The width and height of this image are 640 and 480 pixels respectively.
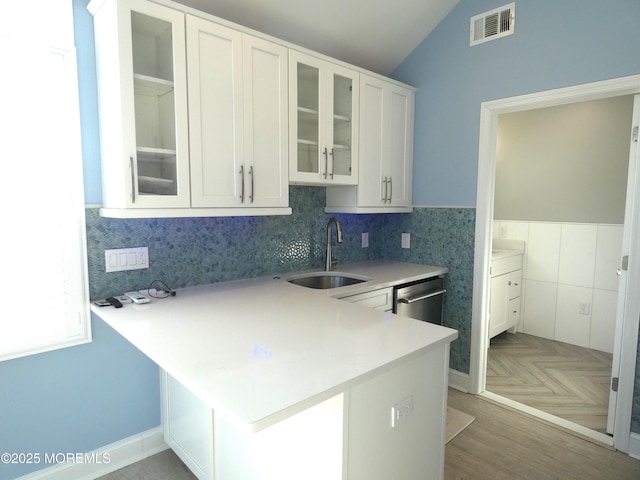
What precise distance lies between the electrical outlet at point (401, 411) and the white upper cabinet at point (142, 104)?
129 centimetres

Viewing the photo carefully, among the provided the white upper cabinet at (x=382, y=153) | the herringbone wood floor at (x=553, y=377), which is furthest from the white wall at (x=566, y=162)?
the white upper cabinet at (x=382, y=153)

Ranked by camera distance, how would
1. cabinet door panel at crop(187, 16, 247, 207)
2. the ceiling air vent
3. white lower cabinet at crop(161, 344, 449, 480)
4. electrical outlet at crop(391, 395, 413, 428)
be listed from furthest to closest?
the ceiling air vent < cabinet door panel at crop(187, 16, 247, 207) < electrical outlet at crop(391, 395, 413, 428) < white lower cabinet at crop(161, 344, 449, 480)

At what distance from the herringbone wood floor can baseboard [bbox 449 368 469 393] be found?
7.4 inches

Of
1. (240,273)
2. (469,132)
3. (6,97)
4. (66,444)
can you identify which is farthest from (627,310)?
(6,97)

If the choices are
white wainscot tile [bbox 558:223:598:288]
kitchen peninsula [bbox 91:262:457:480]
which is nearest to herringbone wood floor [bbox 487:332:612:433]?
white wainscot tile [bbox 558:223:598:288]

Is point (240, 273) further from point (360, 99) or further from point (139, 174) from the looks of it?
point (360, 99)

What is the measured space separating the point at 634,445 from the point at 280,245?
236 cm

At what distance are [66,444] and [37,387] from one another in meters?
0.34

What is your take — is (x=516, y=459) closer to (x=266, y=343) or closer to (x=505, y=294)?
(x=266, y=343)

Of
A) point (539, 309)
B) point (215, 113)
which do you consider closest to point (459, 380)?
point (539, 309)

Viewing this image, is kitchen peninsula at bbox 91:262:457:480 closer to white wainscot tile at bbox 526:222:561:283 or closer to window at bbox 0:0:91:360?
window at bbox 0:0:91:360

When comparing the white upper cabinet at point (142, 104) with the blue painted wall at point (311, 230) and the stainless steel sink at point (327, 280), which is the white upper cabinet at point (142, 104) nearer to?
the blue painted wall at point (311, 230)

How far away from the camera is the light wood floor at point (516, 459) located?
1.95m

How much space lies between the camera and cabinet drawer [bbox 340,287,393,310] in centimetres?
227
